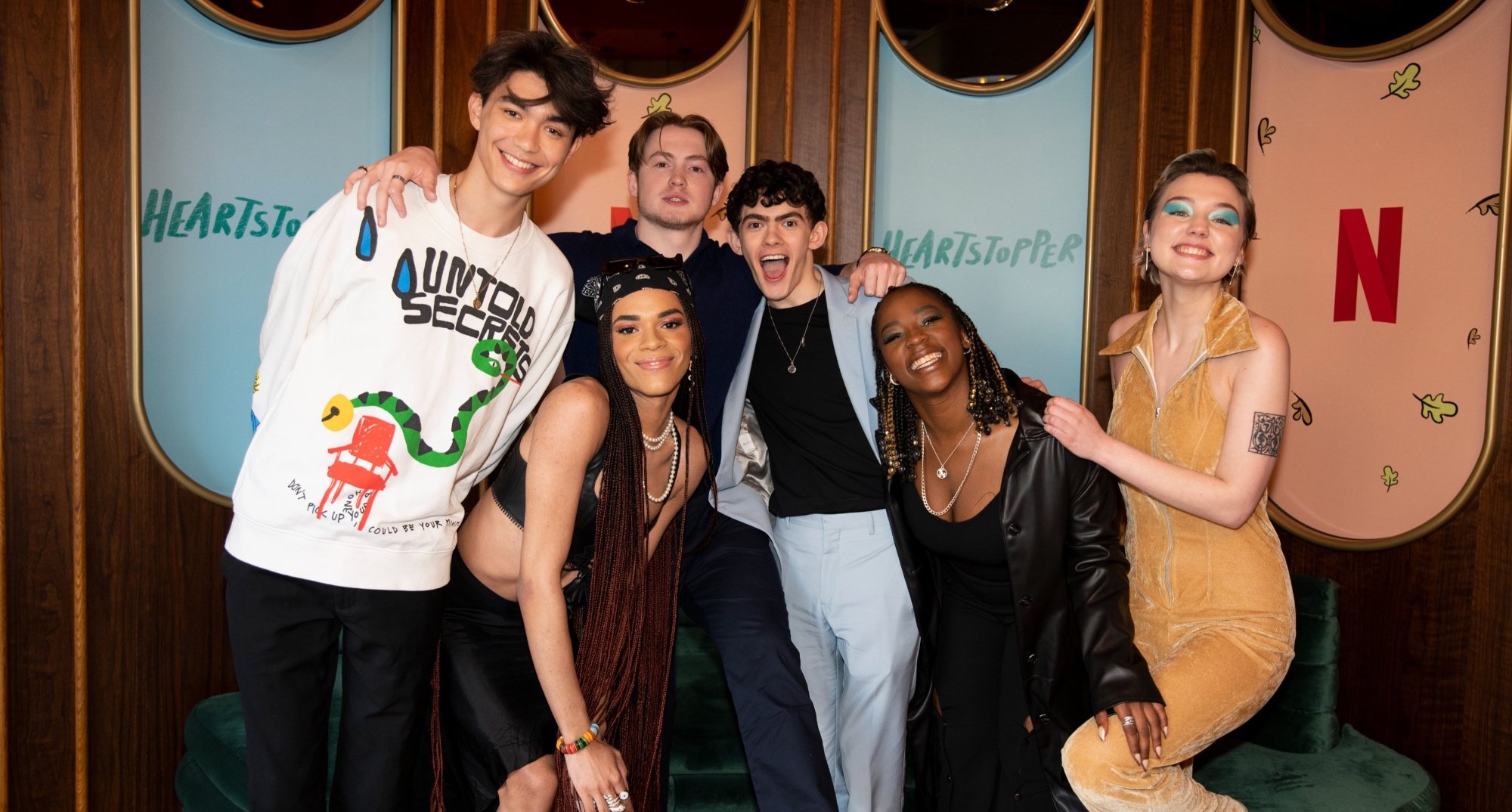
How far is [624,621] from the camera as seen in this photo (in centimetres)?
254

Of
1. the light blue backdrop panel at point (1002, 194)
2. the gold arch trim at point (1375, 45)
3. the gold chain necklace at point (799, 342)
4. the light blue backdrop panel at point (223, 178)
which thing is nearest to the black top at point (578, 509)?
the gold chain necklace at point (799, 342)

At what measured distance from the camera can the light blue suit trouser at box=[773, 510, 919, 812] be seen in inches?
114

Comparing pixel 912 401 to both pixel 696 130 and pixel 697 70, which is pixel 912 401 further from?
pixel 697 70

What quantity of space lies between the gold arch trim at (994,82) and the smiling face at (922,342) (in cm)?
183

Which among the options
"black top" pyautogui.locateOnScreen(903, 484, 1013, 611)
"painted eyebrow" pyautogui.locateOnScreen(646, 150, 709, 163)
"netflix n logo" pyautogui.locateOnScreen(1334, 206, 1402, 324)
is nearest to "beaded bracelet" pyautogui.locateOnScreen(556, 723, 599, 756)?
"black top" pyautogui.locateOnScreen(903, 484, 1013, 611)

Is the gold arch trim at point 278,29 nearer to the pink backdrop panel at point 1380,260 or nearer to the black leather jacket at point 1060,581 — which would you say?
the black leather jacket at point 1060,581

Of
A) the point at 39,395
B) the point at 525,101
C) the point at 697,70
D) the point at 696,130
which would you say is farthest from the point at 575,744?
the point at 697,70

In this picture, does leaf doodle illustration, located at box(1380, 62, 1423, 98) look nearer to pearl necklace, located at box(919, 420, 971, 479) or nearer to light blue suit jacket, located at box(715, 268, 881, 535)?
light blue suit jacket, located at box(715, 268, 881, 535)

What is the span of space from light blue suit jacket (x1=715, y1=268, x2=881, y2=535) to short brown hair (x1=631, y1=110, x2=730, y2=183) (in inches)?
23.4

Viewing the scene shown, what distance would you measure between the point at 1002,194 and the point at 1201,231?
72.4 inches

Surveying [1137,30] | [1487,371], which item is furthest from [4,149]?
[1487,371]

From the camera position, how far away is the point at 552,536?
2369mm

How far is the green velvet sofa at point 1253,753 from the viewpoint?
3221 millimetres

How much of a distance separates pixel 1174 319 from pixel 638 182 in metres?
1.75
